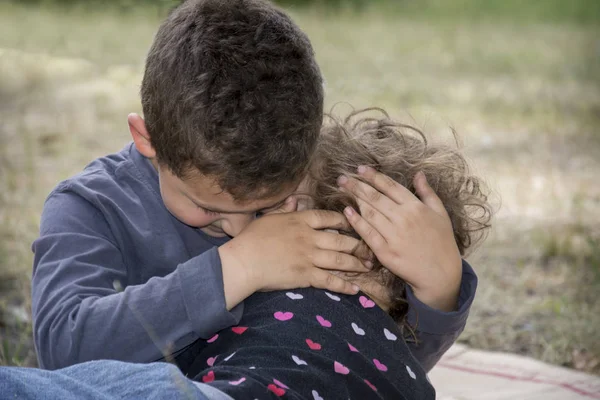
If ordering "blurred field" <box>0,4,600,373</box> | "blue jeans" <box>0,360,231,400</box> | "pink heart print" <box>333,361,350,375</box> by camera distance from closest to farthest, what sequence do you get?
"blue jeans" <box>0,360,231,400</box> → "pink heart print" <box>333,361,350,375</box> → "blurred field" <box>0,4,600,373</box>

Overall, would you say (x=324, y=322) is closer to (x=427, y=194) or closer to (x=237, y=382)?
(x=237, y=382)

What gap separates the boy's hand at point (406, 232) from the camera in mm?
1871

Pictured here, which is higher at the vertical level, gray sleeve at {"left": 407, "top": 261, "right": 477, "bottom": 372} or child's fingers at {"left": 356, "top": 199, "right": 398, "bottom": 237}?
child's fingers at {"left": 356, "top": 199, "right": 398, "bottom": 237}

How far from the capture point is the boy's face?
70.8 inches

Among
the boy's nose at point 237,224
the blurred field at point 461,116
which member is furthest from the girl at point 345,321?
the blurred field at point 461,116

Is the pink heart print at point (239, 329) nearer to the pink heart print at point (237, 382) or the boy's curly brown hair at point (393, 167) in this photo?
the pink heart print at point (237, 382)

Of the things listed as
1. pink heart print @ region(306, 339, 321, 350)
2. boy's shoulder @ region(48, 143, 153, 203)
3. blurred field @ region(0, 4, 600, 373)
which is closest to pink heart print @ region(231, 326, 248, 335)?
pink heart print @ region(306, 339, 321, 350)

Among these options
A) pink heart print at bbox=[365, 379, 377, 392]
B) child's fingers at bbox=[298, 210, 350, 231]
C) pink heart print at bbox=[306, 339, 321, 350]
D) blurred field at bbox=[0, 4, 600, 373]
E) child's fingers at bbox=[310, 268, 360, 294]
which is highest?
child's fingers at bbox=[298, 210, 350, 231]

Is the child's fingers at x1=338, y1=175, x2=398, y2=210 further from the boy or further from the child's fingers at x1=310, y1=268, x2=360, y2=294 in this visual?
the child's fingers at x1=310, y1=268, x2=360, y2=294

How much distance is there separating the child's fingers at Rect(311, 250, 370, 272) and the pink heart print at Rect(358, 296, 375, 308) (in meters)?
0.07

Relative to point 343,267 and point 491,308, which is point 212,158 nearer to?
point 343,267

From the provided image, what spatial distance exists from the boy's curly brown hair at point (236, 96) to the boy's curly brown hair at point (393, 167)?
172 millimetres

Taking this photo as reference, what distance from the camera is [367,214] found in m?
1.89

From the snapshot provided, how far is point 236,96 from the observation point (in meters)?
1.66
